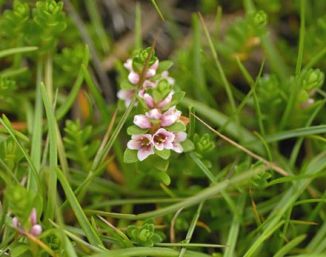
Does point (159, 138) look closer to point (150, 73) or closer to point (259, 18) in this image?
point (150, 73)

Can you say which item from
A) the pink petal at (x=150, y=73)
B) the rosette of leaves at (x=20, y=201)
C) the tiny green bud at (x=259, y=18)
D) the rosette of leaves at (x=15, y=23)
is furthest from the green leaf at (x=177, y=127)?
the rosette of leaves at (x=15, y=23)

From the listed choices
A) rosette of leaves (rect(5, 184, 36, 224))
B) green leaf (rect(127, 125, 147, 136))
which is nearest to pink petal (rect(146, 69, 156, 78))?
green leaf (rect(127, 125, 147, 136))

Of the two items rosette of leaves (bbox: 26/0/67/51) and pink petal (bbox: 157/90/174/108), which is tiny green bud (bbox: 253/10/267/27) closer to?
pink petal (bbox: 157/90/174/108)

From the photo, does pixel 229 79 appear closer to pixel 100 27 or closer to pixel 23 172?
pixel 100 27

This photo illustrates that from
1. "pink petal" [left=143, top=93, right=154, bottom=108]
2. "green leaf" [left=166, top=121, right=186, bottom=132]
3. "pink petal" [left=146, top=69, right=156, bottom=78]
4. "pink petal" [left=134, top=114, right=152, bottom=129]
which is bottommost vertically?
"green leaf" [left=166, top=121, right=186, bottom=132]

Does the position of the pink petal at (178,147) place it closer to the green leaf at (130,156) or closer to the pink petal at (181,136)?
the pink petal at (181,136)

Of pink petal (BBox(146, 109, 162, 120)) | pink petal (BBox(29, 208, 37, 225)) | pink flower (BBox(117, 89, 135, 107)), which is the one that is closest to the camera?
pink petal (BBox(29, 208, 37, 225))
